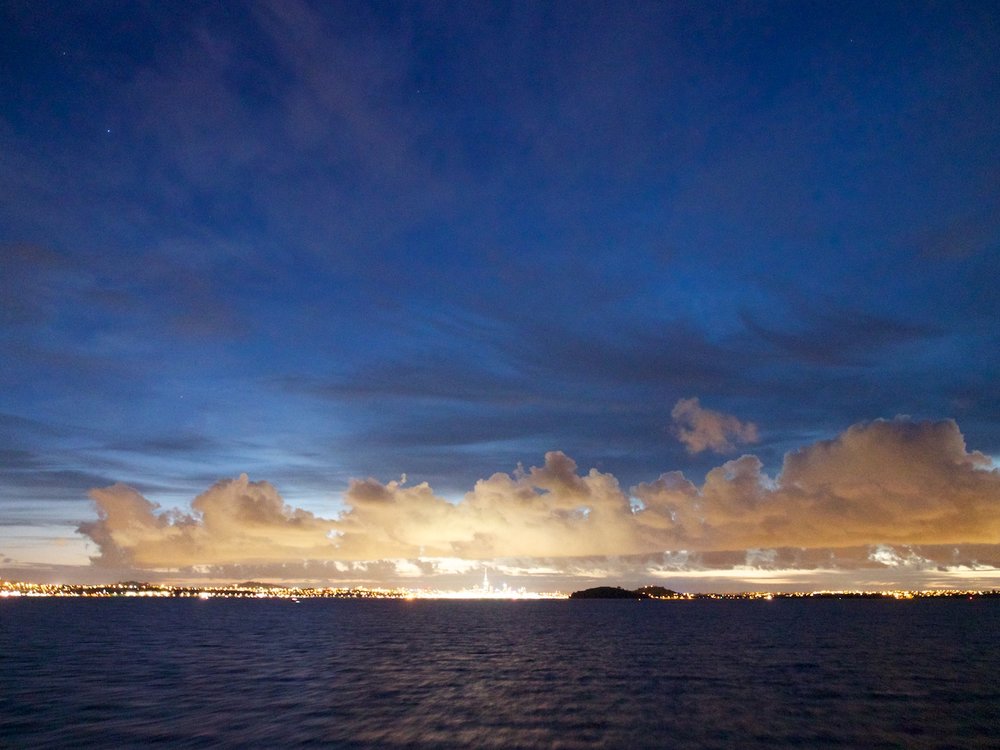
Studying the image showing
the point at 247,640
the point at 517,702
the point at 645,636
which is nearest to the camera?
the point at 517,702

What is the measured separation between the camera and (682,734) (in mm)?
52719

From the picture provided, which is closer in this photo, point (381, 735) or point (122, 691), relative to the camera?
point (381, 735)

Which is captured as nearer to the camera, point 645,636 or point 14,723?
point 14,723

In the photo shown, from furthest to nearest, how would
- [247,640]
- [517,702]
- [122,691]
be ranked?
[247,640] → [122,691] → [517,702]

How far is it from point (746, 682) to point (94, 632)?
6254 inches

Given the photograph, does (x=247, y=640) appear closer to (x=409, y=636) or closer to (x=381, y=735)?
(x=409, y=636)

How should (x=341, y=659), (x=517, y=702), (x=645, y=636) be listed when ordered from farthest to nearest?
(x=645, y=636) < (x=341, y=659) < (x=517, y=702)

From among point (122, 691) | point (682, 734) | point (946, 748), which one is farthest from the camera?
point (122, 691)

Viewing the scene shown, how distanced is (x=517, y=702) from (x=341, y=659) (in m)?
50.6

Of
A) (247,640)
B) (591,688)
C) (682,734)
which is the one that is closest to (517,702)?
(591,688)

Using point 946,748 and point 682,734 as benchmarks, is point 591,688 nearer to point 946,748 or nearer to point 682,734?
point 682,734

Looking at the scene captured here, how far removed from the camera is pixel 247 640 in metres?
148

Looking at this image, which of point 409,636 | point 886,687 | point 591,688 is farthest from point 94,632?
point 886,687

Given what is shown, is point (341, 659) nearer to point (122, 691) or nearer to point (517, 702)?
point (122, 691)
